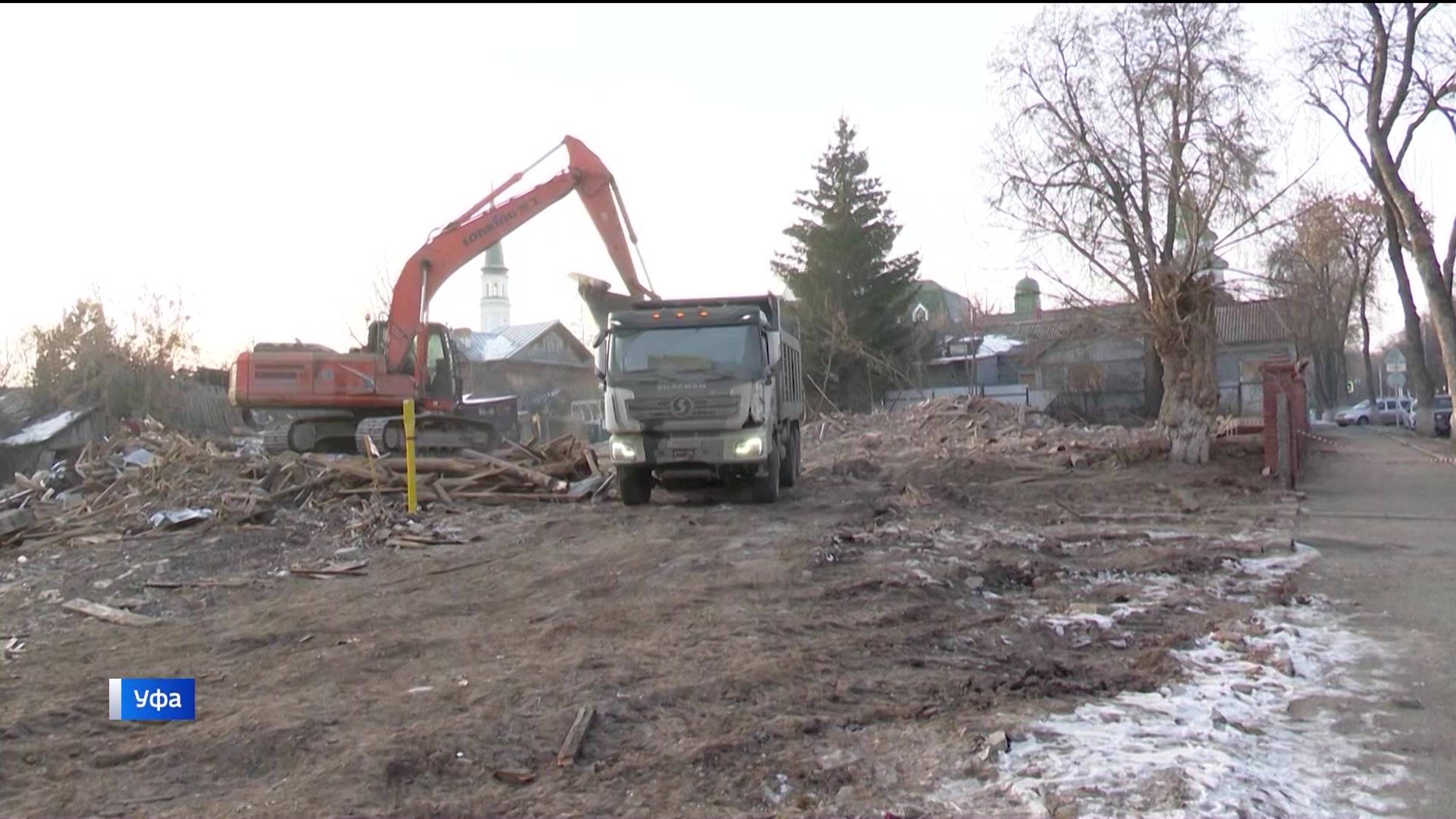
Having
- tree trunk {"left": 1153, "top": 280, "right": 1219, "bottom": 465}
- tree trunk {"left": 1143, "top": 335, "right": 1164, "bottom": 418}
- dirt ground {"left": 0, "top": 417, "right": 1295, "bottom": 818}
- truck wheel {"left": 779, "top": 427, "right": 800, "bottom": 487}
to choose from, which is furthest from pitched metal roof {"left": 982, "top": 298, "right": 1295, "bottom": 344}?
tree trunk {"left": 1143, "top": 335, "right": 1164, "bottom": 418}

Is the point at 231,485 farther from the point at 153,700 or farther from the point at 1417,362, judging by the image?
the point at 1417,362

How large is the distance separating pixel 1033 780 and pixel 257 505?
37.8 ft

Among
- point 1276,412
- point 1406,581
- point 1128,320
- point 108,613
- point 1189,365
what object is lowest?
point 1406,581

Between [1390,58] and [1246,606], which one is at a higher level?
[1390,58]

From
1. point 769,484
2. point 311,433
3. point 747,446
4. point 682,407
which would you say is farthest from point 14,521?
point 769,484

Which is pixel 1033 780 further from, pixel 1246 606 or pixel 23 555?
pixel 23 555

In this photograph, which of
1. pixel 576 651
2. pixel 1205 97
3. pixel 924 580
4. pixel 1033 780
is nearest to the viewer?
pixel 1033 780

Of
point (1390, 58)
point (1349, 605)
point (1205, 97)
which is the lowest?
point (1349, 605)

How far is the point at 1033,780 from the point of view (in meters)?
5.02

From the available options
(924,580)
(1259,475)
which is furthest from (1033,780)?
(1259,475)

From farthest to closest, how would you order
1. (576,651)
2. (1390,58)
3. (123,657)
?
(1390,58)
(123,657)
(576,651)

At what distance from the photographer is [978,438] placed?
89.3 ft

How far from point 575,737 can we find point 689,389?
9183mm

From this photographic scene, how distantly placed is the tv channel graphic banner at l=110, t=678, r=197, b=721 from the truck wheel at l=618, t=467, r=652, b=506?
9125 millimetres
